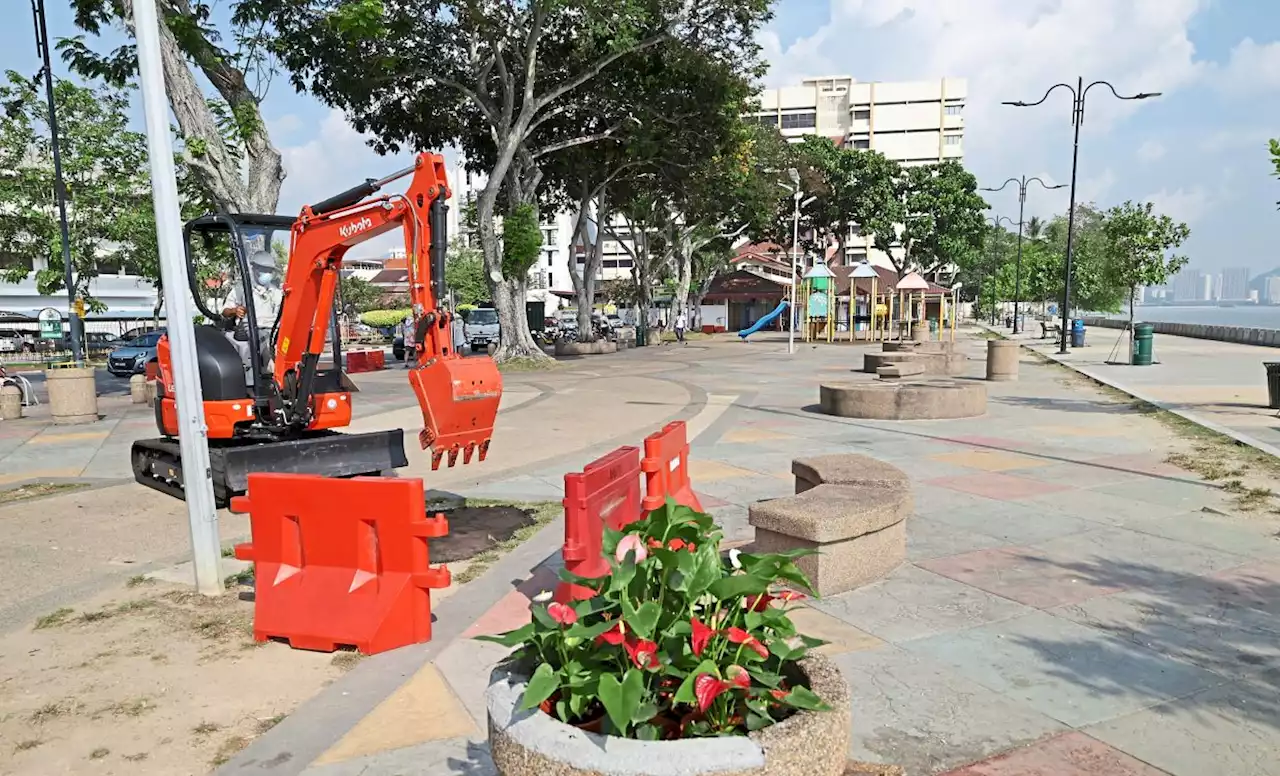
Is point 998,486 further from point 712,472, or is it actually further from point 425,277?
point 425,277

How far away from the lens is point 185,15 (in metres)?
14.8

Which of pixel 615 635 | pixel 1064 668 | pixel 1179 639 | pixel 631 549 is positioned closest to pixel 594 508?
pixel 631 549

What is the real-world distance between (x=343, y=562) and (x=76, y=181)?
35.6 metres

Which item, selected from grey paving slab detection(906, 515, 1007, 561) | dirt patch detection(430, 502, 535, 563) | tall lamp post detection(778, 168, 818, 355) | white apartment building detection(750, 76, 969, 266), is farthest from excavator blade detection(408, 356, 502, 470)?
white apartment building detection(750, 76, 969, 266)

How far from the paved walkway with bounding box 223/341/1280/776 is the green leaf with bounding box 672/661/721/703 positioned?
5.40ft

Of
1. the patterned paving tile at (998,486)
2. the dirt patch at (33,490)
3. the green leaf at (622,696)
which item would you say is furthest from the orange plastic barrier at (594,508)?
the dirt patch at (33,490)

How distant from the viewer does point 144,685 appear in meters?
4.45

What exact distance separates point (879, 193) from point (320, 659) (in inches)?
2172

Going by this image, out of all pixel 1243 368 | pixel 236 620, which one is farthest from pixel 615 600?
pixel 1243 368

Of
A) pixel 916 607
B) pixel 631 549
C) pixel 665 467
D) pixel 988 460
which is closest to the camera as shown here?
pixel 631 549

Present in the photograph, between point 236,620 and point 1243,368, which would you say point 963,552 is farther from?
point 1243,368

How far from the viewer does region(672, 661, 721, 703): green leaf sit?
2158 mm

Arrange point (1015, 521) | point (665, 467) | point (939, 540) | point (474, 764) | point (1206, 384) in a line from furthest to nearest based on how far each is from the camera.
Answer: point (1206, 384) < point (1015, 521) < point (939, 540) < point (665, 467) < point (474, 764)

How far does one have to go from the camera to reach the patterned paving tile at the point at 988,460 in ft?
31.1
